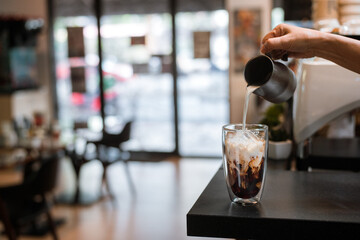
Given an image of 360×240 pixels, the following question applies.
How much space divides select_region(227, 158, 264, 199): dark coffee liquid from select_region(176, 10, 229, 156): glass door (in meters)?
5.64

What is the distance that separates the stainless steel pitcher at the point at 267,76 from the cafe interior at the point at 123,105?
23.2 inches

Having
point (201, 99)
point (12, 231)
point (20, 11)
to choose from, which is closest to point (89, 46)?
point (20, 11)

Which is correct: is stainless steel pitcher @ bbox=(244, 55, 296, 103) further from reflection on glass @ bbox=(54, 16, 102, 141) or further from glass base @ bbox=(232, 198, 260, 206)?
reflection on glass @ bbox=(54, 16, 102, 141)

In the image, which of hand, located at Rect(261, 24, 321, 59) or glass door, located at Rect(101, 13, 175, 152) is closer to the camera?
hand, located at Rect(261, 24, 321, 59)

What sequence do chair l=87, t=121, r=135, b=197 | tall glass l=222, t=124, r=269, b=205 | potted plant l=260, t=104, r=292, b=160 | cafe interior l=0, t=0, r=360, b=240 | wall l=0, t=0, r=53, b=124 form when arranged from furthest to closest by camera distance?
wall l=0, t=0, r=53, b=124
chair l=87, t=121, r=135, b=197
cafe interior l=0, t=0, r=360, b=240
potted plant l=260, t=104, r=292, b=160
tall glass l=222, t=124, r=269, b=205

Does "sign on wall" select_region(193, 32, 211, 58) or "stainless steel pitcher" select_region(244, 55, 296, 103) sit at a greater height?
"sign on wall" select_region(193, 32, 211, 58)

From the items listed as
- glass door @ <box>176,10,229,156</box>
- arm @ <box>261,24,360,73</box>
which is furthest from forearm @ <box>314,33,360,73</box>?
glass door @ <box>176,10,229,156</box>

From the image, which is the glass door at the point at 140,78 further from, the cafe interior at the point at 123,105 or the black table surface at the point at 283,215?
the black table surface at the point at 283,215

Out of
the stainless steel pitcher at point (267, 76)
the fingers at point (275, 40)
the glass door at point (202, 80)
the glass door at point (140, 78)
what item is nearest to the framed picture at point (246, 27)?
the glass door at point (202, 80)

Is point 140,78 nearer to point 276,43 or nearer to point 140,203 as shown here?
point 140,203

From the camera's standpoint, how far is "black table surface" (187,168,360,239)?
3.81 ft

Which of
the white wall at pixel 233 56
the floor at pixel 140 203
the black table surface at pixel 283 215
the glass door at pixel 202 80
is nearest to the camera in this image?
the black table surface at pixel 283 215

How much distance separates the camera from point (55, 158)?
11.9 feet

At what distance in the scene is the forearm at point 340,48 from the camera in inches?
52.5
